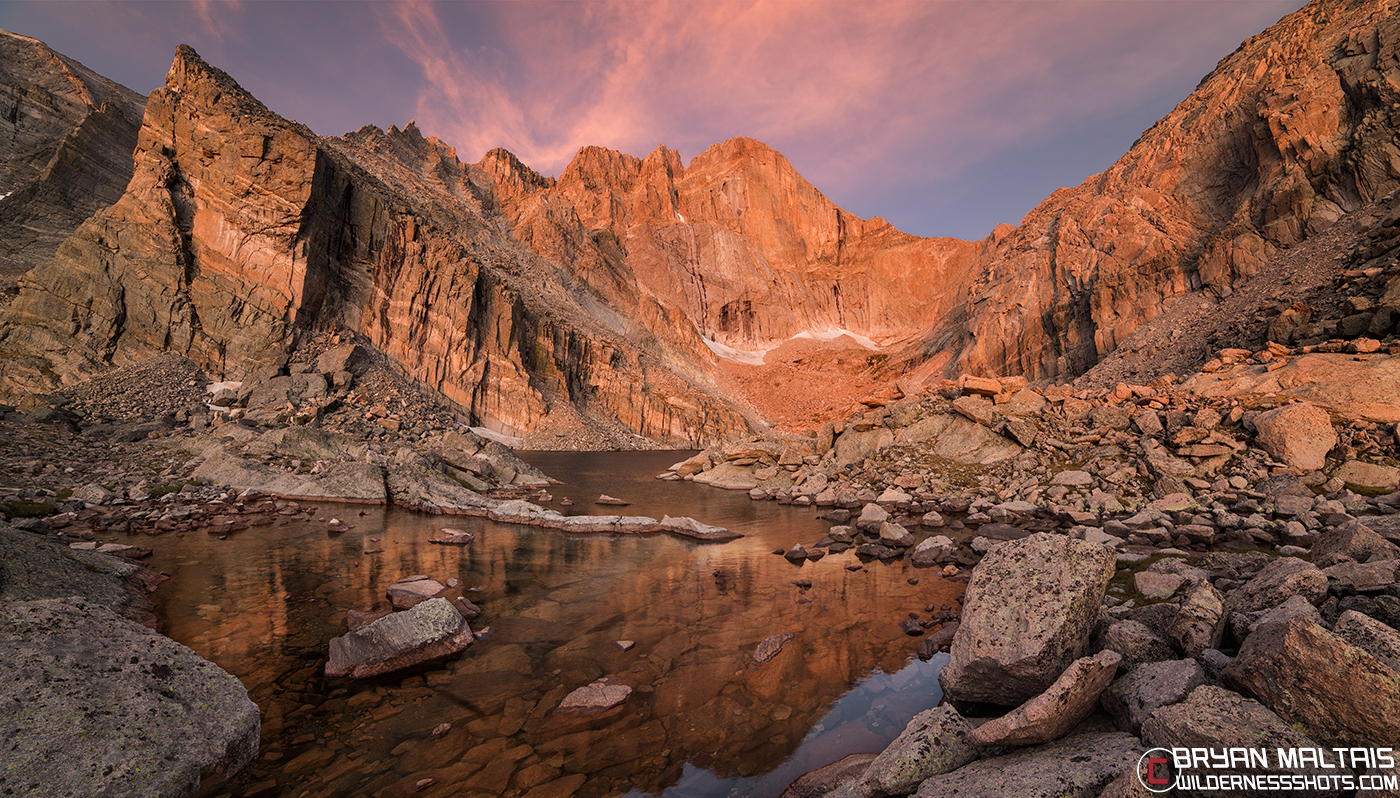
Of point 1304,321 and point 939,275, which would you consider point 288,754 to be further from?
point 939,275

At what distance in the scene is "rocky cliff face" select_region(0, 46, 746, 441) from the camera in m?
34.3

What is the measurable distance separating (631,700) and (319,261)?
5335cm

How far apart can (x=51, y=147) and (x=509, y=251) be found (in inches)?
1919

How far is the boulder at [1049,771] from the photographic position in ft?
11.6

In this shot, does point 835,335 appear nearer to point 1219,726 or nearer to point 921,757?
point 921,757

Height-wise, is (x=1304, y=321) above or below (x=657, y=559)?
above

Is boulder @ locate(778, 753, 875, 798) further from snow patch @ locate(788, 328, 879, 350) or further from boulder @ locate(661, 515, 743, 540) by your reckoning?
snow patch @ locate(788, 328, 879, 350)

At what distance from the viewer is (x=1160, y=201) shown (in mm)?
45094

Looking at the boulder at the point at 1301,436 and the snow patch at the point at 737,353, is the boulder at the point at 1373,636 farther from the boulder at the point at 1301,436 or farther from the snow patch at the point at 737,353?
the snow patch at the point at 737,353

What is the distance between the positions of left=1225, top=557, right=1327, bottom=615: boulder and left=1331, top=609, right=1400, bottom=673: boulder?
4.42 ft

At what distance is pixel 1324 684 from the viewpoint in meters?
3.32

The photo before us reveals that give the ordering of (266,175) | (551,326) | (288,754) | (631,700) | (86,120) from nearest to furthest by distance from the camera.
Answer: (288,754)
(631,700)
(266,175)
(86,120)
(551,326)

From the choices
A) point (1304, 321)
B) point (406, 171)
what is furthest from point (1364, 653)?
point (406, 171)

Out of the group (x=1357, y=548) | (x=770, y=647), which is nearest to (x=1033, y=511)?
(x=1357, y=548)
